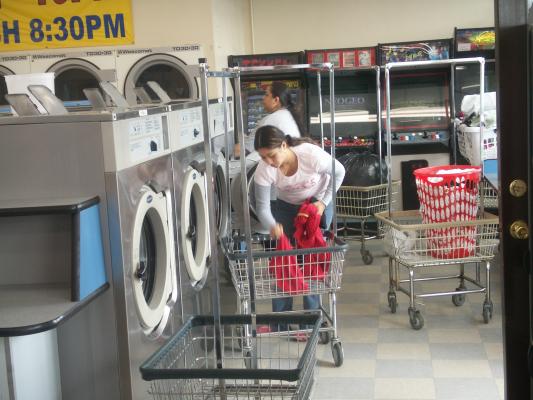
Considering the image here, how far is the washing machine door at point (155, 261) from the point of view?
3.10 meters

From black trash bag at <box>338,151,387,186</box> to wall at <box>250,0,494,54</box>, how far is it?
1869 millimetres

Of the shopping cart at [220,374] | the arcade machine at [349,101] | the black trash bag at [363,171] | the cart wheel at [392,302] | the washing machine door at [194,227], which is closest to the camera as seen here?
the shopping cart at [220,374]

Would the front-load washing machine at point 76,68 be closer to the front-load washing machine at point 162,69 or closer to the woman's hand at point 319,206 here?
the front-load washing machine at point 162,69

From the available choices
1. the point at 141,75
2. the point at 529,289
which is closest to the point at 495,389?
the point at 529,289

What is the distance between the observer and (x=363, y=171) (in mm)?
6250

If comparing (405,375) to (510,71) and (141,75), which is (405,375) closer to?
(510,71)

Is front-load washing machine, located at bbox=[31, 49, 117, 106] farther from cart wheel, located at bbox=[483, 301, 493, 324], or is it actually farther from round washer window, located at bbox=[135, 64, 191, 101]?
cart wheel, located at bbox=[483, 301, 493, 324]

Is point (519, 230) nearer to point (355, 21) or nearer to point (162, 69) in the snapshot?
point (162, 69)

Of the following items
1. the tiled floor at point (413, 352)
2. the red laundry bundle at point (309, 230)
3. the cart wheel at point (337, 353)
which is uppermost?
the red laundry bundle at point (309, 230)

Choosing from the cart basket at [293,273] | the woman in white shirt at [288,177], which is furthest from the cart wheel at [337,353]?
the woman in white shirt at [288,177]

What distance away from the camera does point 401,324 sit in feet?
15.0

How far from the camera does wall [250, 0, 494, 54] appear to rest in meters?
7.52

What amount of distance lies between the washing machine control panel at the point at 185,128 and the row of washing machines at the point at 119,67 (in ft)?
8.51

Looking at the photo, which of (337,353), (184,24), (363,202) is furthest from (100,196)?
(184,24)
